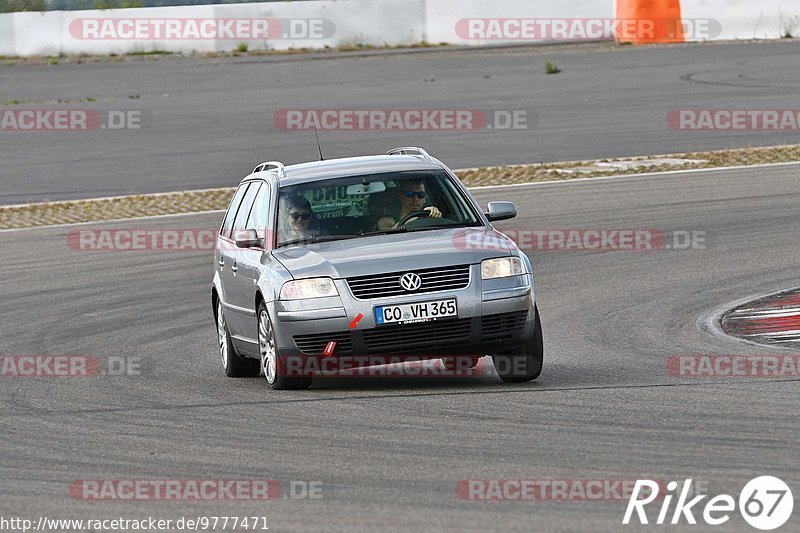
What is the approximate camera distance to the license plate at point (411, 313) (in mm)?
9386

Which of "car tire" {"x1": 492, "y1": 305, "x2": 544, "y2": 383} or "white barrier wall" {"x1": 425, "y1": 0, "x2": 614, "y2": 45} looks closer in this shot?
"car tire" {"x1": 492, "y1": 305, "x2": 544, "y2": 383}

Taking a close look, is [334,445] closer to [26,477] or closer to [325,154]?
[26,477]

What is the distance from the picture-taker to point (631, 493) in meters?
6.39

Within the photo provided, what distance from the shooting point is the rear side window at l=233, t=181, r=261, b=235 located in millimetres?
11500

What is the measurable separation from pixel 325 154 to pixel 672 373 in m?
15.6

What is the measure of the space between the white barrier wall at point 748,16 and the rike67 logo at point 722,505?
3086 cm

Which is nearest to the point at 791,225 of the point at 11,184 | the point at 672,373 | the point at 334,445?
the point at 672,373

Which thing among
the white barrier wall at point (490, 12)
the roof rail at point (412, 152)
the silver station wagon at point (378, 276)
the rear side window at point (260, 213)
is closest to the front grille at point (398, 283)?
the silver station wagon at point (378, 276)

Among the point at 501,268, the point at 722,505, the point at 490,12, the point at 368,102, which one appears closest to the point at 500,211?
the point at 501,268

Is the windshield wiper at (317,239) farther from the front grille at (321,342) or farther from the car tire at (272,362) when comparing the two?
the front grille at (321,342)
